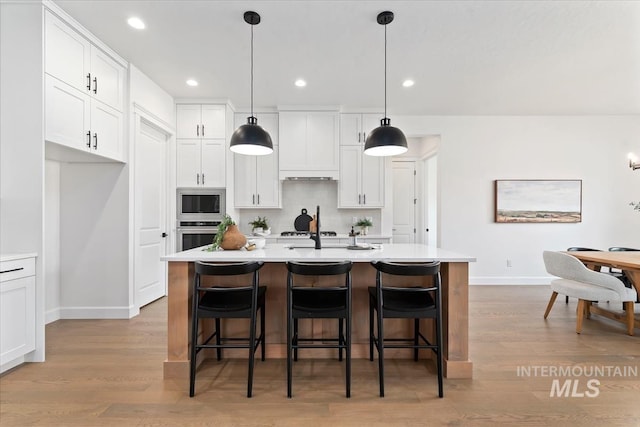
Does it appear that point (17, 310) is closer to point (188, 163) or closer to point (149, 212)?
point (149, 212)

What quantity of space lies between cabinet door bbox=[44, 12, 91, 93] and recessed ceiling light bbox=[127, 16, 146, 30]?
54cm

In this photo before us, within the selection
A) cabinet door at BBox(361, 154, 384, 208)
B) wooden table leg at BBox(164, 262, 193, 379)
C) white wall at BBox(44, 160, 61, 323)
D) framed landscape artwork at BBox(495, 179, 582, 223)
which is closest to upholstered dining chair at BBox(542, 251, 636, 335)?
framed landscape artwork at BBox(495, 179, 582, 223)

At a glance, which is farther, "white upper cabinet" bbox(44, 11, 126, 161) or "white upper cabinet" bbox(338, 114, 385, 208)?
"white upper cabinet" bbox(338, 114, 385, 208)

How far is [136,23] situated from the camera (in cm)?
278

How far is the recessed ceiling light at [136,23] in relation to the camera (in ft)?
8.94

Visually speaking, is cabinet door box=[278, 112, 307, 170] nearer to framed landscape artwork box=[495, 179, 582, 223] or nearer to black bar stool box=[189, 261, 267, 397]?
black bar stool box=[189, 261, 267, 397]

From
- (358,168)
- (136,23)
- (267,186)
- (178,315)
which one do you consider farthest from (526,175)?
(136,23)

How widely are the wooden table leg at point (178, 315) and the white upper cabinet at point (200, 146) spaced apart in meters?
2.56

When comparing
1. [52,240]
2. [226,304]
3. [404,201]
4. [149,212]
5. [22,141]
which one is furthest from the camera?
[404,201]

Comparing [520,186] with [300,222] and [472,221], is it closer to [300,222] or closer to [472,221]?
[472,221]

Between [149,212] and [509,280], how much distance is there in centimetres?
558

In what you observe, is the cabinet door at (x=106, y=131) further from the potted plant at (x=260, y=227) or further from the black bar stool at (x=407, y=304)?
the black bar stool at (x=407, y=304)

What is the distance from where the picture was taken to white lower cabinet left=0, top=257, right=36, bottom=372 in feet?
7.27

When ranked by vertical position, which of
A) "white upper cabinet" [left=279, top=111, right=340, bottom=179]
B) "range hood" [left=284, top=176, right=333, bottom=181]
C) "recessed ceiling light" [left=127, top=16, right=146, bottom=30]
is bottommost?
"range hood" [left=284, top=176, right=333, bottom=181]
